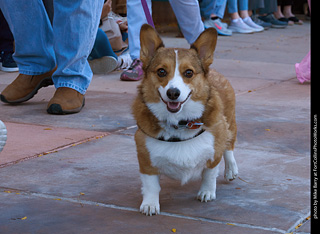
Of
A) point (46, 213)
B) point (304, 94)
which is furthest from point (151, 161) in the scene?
point (304, 94)

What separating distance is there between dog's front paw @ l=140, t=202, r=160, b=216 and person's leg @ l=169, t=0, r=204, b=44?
434cm

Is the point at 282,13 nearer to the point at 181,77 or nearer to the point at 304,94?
the point at 304,94

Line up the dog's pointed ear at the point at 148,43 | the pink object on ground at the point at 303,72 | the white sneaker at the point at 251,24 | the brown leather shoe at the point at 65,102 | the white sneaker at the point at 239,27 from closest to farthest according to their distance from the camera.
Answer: the dog's pointed ear at the point at 148,43
the brown leather shoe at the point at 65,102
the pink object on ground at the point at 303,72
the white sneaker at the point at 239,27
the white sneaker at the point at 251,24

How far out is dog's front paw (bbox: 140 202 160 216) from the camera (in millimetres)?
2861

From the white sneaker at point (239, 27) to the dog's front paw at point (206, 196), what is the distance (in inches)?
424

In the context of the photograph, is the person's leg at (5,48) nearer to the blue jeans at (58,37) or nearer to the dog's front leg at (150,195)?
the blue jeans at (58,37)

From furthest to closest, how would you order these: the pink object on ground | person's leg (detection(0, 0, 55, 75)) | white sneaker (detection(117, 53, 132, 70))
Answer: white sneaker (detection(117, 53, 132, 70)) < the pink object on ground < person's leg (detection(0, 0, 55, 75))

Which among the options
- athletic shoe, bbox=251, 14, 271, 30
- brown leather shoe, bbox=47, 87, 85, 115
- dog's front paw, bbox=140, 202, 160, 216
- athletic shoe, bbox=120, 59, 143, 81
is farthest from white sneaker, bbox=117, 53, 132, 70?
athletic shoe, bbox=251, 14, 271, 30

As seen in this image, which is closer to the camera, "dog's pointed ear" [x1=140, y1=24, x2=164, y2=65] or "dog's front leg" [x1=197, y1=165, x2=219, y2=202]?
"dog's front leg" [x1=197, y1=165, x2=219, y2=202]

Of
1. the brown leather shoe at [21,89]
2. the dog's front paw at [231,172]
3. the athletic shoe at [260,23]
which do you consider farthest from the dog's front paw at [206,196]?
the athletic shoe at [260,23]

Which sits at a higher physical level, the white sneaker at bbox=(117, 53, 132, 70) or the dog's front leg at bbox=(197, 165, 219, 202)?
the dog's front leg at bbox=(197, 165, 219, 202)

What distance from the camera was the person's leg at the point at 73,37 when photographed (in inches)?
201

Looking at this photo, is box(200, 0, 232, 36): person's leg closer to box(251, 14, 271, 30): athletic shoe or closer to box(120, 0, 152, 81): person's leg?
box(251, 14, 271, 30): athletic shoe

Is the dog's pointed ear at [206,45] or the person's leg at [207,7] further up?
the dog's pointed ear at [206,45]
